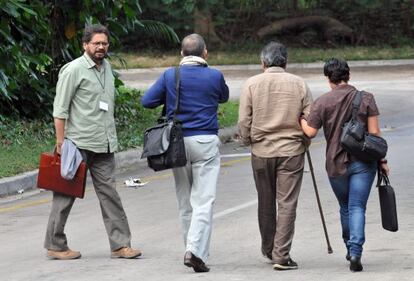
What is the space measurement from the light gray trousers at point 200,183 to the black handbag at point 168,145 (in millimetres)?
113

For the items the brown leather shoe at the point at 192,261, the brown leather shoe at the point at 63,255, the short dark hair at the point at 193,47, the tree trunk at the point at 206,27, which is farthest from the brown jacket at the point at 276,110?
the tree trunk at the point at 206,27

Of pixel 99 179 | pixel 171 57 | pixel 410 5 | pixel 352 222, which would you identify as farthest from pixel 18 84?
pixel 410 5

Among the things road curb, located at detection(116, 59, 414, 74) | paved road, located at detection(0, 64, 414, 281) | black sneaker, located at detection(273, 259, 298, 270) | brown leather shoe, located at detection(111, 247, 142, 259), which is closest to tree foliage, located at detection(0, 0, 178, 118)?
paved road, located at detection(0, 64, 414, 281)

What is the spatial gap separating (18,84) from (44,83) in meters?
0.65

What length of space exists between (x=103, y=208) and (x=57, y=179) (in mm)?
437

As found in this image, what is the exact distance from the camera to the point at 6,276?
8.55 m

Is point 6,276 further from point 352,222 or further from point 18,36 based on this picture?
point 18,36

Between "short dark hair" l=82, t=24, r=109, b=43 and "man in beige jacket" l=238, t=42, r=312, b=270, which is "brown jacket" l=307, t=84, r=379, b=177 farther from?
"short dark hair" l=82, t=24, r=109, b=43

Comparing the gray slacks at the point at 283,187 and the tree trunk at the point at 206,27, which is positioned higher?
the gray slacks at the point at 283,187

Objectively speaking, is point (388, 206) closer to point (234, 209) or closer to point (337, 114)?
point (337, 114)

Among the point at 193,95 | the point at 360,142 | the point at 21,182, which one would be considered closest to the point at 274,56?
the point at 193,95

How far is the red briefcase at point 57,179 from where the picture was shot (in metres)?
8.96

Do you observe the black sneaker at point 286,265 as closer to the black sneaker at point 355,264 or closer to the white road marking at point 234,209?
the black sneaker at point 355,264

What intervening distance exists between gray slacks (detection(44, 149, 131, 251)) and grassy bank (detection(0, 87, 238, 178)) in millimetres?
4728
